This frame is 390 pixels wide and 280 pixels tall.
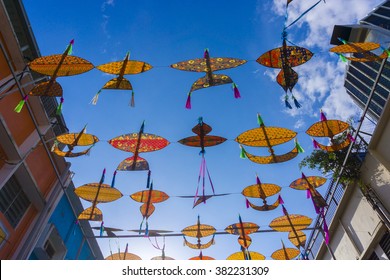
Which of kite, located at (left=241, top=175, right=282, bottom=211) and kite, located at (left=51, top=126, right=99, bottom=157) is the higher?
kite, located at (left=241, top=175, right=282, bottom=211)

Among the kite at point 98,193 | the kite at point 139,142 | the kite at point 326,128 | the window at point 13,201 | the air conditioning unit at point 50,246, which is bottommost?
the air conditioning unit at point 50,246

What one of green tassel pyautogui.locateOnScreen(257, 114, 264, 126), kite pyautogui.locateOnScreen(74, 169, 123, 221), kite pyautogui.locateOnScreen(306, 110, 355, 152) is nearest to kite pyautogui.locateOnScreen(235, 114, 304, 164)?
green tassel pyautogui.locateOnScreen(257, 114, 264, 126)

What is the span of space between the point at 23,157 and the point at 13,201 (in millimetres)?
1565

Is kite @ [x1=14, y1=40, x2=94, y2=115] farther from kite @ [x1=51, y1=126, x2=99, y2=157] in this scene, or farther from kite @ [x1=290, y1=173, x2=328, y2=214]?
kite @ [x1=290, y1=173, x2=328, y2=214]

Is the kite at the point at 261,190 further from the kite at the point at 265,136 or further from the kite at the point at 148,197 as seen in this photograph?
the kite at the point at 148,197

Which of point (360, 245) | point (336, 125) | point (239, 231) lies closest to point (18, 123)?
point (239, 231)

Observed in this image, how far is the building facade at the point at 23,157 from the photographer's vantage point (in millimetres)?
8633

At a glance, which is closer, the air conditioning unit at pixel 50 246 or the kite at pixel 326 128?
the kite at pixel 326 128

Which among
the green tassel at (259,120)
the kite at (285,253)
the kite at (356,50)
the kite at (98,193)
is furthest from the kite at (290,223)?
the kite at (98,193)

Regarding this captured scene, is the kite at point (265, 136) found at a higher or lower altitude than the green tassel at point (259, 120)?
lower

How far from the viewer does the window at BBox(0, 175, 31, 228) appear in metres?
8.89

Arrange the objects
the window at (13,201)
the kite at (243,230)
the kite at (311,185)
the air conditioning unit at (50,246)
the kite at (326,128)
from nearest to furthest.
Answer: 1. the kite at (326,128)
2. the window at (13,201)
3. the kite at (311,185)
4. the air conditioning unit at (50,246)
5. the kite at (243,230)

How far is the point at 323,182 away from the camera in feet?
30.3

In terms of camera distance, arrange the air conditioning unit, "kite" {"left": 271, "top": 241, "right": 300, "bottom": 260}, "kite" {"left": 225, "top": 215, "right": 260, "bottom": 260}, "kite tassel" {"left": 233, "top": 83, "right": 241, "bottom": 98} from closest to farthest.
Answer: "kite tassel" {"left": 233, "top": 83, "right": 241, "bottom": 98} → the air conditioning unit → "kite" {"left": 225, "top": 215, "right": 260, "bottom": 260} → "kite" {"left": 271, "top": 241, "right": 300, "bottom": 260}
